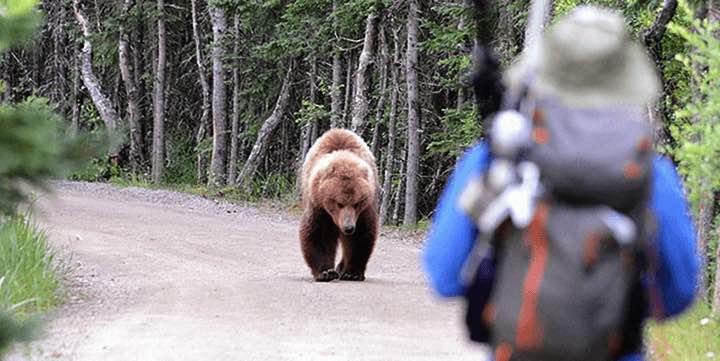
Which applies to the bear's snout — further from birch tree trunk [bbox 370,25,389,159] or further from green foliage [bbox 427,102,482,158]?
birch tree trunk [bbox 370,25,389,159]

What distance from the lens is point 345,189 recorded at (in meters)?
13.5

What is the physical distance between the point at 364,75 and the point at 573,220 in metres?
21.9

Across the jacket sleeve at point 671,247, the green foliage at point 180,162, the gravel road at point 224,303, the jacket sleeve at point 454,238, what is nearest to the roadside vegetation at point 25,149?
the gravel road at point 224,303

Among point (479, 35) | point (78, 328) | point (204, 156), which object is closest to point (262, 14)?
point (204, 156)

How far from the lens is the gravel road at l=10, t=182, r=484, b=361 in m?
9.37

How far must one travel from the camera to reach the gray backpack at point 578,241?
3.40 m

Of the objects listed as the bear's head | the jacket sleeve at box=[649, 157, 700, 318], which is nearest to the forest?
the bear's head

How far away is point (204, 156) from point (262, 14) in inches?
280

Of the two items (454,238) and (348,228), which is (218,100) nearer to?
(348,228)

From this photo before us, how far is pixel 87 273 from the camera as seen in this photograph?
1386 cm

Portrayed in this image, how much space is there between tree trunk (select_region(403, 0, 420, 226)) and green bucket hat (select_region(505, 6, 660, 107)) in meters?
20.0

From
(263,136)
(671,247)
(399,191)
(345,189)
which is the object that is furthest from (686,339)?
(263,136)

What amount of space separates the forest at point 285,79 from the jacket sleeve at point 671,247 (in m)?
9.24

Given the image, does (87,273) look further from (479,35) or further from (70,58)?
(70,58)
